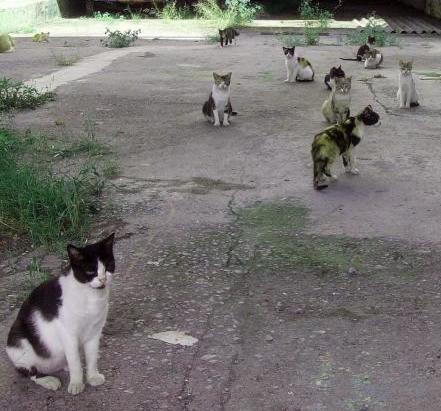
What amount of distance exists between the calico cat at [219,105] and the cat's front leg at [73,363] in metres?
5.57

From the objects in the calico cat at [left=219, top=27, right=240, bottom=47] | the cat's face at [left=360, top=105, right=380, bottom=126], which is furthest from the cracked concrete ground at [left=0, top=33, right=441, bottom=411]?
the calico cat at [left=219, top=27, right=240, bottom=47]

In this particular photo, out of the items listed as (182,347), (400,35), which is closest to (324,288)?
(182,347)

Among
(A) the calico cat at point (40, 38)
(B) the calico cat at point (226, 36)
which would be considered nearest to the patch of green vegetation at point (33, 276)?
(B) the calico cat at point (226, 36)

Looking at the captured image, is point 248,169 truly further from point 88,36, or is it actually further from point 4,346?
point 88,36

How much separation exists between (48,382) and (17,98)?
22.5ft

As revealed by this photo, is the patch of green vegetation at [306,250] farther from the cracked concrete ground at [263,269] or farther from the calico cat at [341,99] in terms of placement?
the calico cat at [341,99]

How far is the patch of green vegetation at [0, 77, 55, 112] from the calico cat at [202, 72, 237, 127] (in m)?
2.66

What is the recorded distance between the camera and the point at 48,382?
324 centimetres

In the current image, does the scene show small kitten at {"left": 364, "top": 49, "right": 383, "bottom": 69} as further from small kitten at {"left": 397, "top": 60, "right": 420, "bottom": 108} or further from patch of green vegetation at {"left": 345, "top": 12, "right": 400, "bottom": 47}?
patch of green vegetation at {"left": 345, "top": 12, "right": 400, "bottom": 47}

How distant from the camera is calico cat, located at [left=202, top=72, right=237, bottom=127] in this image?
838cm

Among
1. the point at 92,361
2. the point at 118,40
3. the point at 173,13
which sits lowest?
the point at 92,361

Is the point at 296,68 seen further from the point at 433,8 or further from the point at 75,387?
the point at 433,8

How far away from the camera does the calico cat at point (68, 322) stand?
3084 millimetres

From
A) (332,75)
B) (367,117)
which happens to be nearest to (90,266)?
(367,117)
